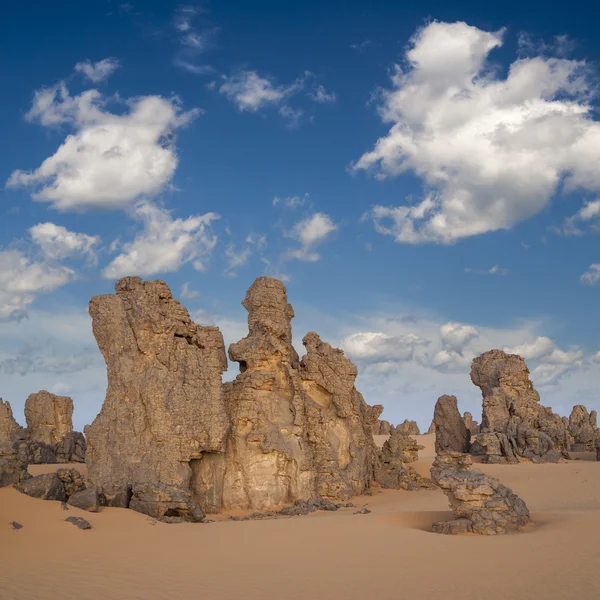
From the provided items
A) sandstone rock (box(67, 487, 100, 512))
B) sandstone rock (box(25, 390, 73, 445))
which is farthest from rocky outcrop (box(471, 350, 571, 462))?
sandstone rock (box(67, 487, 100, 512))

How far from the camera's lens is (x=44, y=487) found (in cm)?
1606

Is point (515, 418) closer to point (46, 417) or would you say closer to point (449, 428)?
point (449, 428)

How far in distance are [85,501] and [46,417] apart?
26.7 meters

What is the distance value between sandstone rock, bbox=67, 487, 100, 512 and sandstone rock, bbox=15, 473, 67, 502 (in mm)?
461

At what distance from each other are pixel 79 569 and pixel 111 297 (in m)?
11.2

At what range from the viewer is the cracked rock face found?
66.8 ft

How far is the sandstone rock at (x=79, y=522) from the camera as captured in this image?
14352 millimetres

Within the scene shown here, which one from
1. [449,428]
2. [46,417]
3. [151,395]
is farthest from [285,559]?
[449,428]

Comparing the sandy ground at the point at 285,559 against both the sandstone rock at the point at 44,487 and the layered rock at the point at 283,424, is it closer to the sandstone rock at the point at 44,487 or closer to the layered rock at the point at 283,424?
the sandstone rock at the point at 44,487

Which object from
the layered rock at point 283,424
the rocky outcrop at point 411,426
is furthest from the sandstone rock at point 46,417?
the rocky outcrop at point 411,426

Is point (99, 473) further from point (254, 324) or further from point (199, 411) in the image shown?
point (254, 324)

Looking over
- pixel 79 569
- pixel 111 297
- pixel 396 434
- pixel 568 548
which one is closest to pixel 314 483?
pixel 396 434

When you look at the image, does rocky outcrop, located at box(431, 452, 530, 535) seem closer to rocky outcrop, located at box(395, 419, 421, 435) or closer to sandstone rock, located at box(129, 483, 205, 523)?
sandstone rock, located at box(129, 483, 205, 523)

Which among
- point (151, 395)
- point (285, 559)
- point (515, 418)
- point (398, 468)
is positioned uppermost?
point (151, 395)
